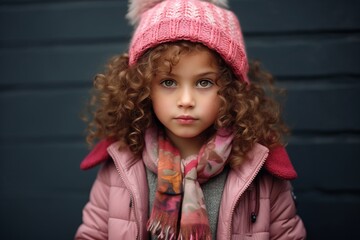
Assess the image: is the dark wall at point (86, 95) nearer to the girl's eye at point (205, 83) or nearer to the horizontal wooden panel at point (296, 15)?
the horizontal wooden panel at point (296, 15)

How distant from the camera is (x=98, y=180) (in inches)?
82.5

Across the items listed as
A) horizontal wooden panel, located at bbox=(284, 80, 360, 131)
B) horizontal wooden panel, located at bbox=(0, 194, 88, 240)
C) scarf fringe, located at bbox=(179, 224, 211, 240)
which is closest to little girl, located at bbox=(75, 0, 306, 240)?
scarf fringe, located at bbox=(179, 224, 211, 240)

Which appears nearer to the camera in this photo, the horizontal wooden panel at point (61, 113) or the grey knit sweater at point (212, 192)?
the grey knit sweater at point (212, 192)

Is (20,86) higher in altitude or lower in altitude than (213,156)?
higher

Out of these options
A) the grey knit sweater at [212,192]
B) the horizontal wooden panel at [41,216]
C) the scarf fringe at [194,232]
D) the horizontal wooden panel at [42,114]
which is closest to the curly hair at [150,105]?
the grey knit sweater at [212,192]

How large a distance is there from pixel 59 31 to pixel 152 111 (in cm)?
101

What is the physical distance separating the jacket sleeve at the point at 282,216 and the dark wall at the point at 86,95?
22.7 inches

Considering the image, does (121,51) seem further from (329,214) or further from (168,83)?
(329,214)

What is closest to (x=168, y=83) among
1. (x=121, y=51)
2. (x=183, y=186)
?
(x=183, y=186)

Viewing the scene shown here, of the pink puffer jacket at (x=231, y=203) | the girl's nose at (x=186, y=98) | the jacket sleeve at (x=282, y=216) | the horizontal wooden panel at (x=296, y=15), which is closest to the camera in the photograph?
the girl's nose at (x=186, y=98)

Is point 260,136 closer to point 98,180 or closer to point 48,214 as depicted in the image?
point 98,180

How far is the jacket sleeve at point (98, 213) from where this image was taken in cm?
202

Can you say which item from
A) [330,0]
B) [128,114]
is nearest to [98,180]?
[128,114]

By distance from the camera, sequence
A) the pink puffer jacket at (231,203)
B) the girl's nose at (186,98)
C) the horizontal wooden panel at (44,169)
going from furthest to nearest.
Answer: the horizontal wooden panel at (44,169), the pink puffer jacket at (231,203), the girl's nose at (186,98)
